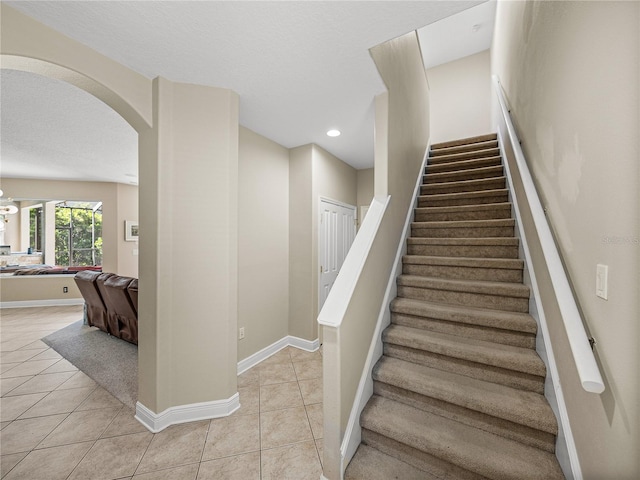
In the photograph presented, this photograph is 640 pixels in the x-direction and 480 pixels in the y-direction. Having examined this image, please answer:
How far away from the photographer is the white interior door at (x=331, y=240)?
3520 millimetres

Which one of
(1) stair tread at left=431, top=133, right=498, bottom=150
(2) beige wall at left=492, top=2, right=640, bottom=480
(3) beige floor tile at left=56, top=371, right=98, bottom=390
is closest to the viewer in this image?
(2) beige wall at left=492, top=2, right=640, bottom=480

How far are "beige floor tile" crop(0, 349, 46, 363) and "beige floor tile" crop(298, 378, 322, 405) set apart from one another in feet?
10.9

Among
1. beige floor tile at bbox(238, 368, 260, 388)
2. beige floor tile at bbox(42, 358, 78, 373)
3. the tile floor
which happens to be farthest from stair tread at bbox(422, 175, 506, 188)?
beige floor tile at bbox(42, 358, 78, 373)

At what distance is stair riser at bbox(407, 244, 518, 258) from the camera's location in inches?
86.2

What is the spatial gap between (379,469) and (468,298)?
50.8 inches

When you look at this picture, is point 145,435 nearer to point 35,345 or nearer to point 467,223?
point 35,345

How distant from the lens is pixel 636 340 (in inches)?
29.0

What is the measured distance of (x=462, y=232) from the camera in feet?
8.28

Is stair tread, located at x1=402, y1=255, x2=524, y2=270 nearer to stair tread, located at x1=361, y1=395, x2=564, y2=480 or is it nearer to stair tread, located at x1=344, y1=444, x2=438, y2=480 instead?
stair tread, located at x1=361, y1=395, x2=564, y2=480

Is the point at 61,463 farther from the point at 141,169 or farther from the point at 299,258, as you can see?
the point at 299,258

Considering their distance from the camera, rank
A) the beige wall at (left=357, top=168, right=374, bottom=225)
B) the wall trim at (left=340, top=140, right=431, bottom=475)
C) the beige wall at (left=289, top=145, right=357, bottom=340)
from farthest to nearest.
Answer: the beige wall at (left=357, top=168, right=374, bottom=225), the beige wall at (left=289, top=145, right=357, bottom=340), the wall trim at (left=340, top=140, right=431, bottom=475)

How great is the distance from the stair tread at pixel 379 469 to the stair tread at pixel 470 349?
0.66m

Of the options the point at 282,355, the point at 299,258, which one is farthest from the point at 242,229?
the point at 282,355

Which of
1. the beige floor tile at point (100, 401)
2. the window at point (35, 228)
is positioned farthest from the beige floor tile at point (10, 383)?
the window at point (35, 228)
